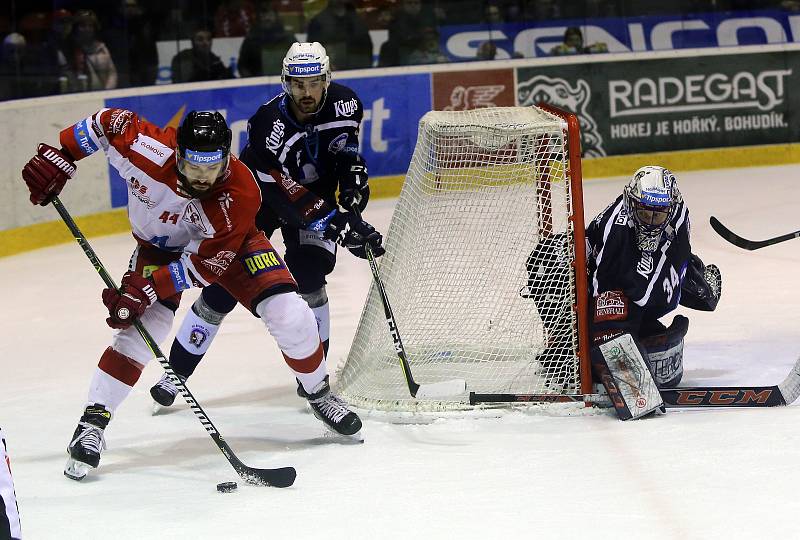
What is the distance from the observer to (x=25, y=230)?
6.96m

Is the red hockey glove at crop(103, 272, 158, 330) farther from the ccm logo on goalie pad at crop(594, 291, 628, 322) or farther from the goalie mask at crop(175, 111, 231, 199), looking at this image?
the ccm logo on goalie pad at crop(594, 291, 628, 322)

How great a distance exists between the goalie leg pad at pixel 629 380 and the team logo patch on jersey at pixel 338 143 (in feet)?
3.32

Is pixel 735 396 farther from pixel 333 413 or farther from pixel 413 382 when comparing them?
pixel 333 413

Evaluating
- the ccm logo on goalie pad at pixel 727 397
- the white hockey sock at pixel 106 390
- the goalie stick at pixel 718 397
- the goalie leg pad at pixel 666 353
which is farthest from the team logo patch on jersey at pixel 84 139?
the ccm logo on goalie pad at pixel 727 397

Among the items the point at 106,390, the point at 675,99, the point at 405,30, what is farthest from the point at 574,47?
the point at 106,390

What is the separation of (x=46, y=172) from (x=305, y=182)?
2.97ft

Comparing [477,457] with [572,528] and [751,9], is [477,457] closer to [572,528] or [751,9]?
[572,528]

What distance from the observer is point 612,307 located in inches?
152

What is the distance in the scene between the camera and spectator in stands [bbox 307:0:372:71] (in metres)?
8.40

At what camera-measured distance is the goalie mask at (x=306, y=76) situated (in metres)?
3.89

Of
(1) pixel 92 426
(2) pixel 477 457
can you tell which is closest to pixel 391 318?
(2) pixel 477 457

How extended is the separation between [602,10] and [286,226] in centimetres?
534

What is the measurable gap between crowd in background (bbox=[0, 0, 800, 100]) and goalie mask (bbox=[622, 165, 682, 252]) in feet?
14.1

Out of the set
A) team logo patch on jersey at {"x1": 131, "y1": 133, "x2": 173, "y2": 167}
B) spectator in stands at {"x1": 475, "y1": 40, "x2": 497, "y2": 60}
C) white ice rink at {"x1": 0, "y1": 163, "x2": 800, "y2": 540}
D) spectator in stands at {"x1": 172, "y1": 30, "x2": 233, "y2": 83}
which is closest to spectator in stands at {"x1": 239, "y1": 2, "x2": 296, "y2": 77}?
spectator in stands at {"x1": 172, "y1": 30, "x2": 233, "y2": 83}
